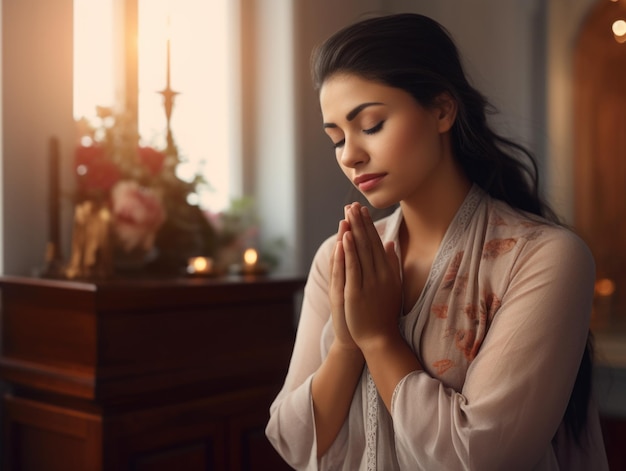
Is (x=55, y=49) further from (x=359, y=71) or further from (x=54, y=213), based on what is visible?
(x=359, y=71)

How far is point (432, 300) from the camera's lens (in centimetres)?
128

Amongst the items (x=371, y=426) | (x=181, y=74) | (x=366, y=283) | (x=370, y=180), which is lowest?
(x=371, y=426)

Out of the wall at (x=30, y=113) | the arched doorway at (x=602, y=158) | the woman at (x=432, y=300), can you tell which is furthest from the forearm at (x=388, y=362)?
the arched doorway at (x=602, y=158)

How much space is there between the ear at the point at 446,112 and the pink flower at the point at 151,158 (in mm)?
1510

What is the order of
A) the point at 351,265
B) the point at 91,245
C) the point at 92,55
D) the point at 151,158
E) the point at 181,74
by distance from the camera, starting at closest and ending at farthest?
the point at 351,265, the point at 91,245, the point at 151,158, the point at 92,55, the point at 181,74

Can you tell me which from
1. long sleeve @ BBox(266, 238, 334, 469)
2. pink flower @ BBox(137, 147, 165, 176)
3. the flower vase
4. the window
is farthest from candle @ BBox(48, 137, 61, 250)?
long sleeve @ BBox(266, 238, 334, 469)

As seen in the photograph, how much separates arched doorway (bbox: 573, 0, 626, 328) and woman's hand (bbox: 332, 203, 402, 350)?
2.91 metres

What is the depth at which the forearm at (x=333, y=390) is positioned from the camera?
1280mm

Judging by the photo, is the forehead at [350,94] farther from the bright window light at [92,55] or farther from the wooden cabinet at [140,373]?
the bright window light at [92,55]

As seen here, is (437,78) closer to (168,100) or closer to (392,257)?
(392,257)

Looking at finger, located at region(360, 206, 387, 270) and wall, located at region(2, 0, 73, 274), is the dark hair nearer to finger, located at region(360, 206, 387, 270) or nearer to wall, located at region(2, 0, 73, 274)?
finger, located at region(360, 206, 387, 270)

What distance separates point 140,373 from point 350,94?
116 centimetres

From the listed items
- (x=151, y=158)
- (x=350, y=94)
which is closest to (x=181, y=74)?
(x=151, y=158)

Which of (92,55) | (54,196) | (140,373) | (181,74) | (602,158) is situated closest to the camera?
(140,373)
